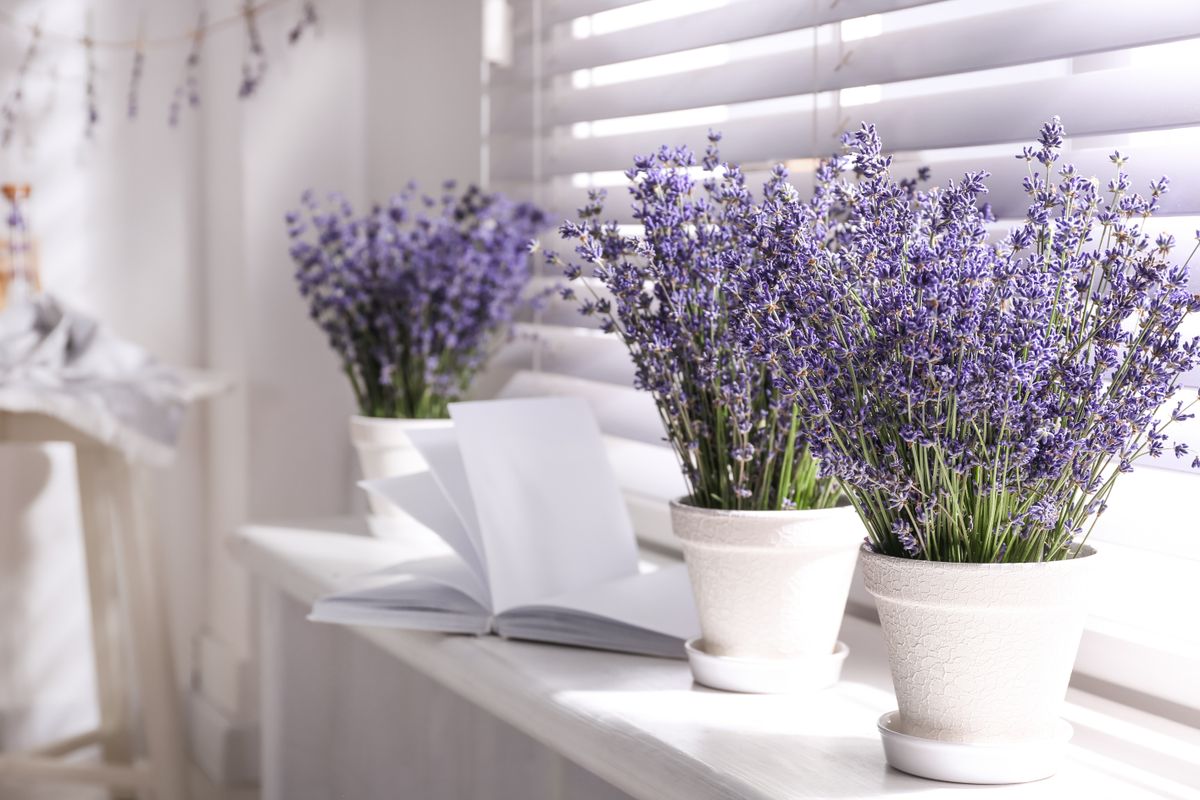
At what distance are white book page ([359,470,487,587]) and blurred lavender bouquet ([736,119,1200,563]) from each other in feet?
1.55

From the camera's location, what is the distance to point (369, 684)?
1.64 metres

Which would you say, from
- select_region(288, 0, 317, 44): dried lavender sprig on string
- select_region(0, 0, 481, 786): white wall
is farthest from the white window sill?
select_region(288, 0, 317, 44): dried lavender sprig on string

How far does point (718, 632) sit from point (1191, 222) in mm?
471

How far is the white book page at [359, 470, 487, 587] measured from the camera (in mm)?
1146

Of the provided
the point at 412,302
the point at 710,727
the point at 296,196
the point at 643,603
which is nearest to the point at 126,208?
the point at 296,196

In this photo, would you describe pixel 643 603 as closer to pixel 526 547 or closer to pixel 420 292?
pixel 526 547

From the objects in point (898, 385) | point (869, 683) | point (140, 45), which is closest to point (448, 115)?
point (140, 45)

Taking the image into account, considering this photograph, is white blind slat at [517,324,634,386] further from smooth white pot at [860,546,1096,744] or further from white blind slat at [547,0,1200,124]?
smooth white pot at [860,546,1096,744]

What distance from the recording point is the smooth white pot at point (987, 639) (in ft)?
2.31

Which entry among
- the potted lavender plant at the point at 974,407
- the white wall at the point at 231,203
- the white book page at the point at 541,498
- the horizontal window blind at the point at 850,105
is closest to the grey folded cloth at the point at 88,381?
the white wall at the point at 231,203

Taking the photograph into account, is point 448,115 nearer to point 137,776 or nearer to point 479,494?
point 479,494

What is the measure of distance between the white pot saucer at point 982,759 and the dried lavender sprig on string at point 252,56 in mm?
1614

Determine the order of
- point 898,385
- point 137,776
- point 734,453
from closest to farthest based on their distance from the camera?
point 898,385, point 734,453, point 137,776

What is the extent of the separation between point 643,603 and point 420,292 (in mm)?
569
